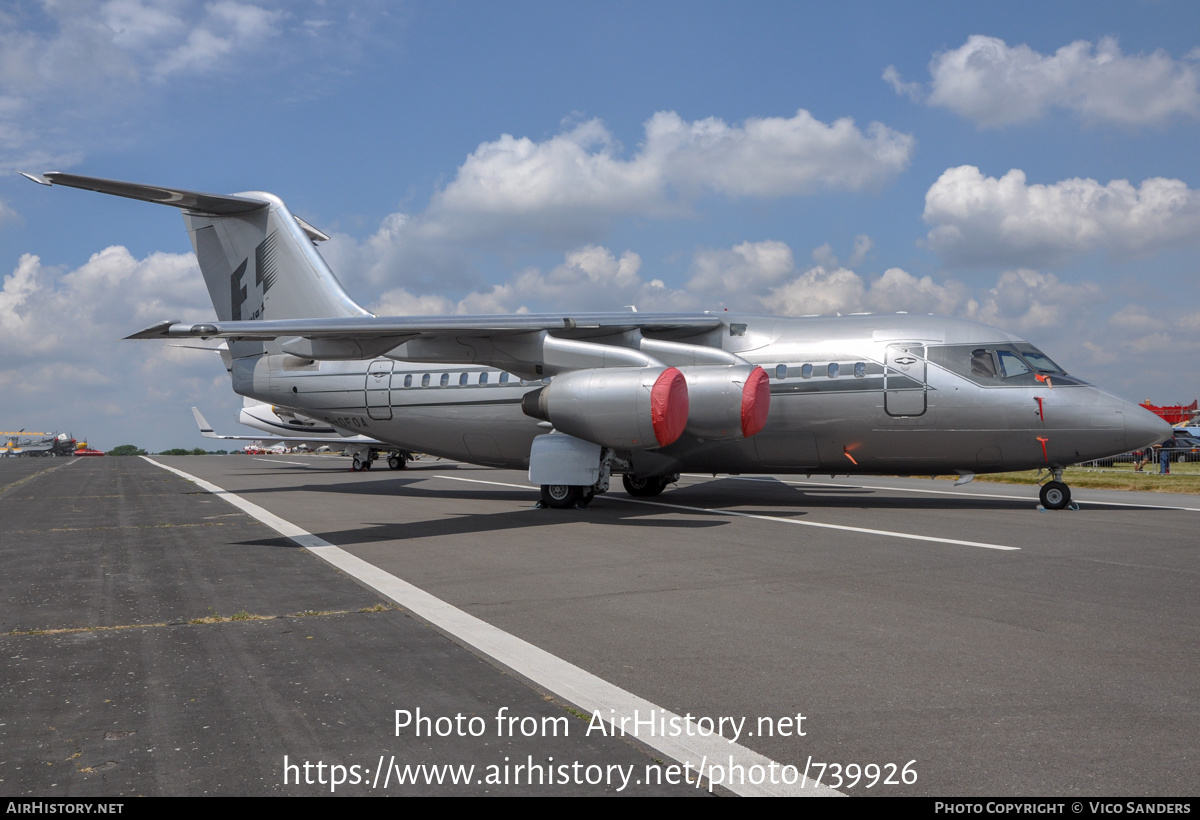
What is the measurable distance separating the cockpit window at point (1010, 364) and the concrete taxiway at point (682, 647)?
3.20 metres

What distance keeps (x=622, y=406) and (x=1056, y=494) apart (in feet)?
25.2

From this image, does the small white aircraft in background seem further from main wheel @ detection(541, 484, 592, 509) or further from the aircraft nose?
the aircraft nose

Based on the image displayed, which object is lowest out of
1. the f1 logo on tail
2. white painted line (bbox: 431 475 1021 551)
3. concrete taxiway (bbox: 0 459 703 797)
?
white painted line (bbox: 431 475 1021 551)

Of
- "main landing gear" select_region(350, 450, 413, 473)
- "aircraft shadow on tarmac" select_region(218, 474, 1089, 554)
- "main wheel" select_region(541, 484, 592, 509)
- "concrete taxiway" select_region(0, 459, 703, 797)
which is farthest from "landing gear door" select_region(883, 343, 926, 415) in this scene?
"main landing gear" select_region(350, 450, 413, 473)

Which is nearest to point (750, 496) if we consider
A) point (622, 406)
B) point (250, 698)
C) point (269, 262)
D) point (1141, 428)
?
point (622, 406)

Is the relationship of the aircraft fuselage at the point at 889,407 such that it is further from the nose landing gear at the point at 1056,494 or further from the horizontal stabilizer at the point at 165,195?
the horizontal stabilizer at the point at 165,195

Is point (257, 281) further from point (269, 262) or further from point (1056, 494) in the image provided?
point (1056, 494)

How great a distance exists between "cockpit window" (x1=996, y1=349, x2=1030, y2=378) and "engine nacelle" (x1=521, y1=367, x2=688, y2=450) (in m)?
5.48

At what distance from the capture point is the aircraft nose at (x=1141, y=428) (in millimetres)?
13578

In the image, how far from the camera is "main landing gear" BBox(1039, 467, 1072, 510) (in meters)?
14.3

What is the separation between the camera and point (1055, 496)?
14352 mm

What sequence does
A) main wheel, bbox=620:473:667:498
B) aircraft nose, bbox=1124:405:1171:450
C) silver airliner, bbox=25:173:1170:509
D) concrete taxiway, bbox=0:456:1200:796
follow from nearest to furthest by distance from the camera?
concrete taxiway, bbox=0:456:1200:796, aircraft nose, bbox=1124:405:1171:450, silver airliner, bbox=25:173:1170:509, main wheel, bbox=620:473:667:498

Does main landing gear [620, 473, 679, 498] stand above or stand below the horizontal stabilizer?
below

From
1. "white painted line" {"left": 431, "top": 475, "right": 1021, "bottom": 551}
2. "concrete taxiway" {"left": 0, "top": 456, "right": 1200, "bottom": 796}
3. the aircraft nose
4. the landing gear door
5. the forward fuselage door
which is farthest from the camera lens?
the forward fuselage door
